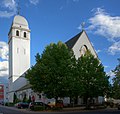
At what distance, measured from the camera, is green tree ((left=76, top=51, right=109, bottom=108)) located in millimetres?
55188

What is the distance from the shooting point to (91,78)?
184ft

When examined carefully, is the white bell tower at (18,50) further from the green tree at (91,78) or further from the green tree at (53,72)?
the green tree at (53,72)

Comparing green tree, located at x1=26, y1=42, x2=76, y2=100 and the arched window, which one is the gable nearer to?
the arched window

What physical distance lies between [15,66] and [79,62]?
135ft

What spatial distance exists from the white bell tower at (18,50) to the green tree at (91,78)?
41.2m

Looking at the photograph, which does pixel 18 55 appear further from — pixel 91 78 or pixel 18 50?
pixel 91 78

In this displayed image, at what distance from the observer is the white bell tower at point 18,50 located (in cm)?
9388

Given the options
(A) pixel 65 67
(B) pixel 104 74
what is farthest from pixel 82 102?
(A) pixel 65 67

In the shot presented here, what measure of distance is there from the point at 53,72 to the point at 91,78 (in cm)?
1003

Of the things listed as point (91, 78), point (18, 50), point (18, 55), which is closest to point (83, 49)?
point (91, 78)

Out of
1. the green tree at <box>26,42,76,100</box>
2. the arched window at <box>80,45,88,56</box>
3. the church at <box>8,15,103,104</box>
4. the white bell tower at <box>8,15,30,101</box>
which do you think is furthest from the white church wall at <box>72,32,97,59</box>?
the white bell tower at <box>8,15,30,101</box>

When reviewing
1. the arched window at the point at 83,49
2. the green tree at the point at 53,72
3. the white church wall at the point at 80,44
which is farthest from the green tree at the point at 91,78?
the arched window at the point at 83,49

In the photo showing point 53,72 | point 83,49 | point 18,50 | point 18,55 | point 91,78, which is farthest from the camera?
point 18,50

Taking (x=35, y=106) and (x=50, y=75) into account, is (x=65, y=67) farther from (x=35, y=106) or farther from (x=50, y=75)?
(x=35, y=106)
